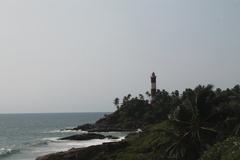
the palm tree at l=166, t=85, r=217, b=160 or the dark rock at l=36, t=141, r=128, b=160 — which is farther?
the dark rock at l=36, t=141, r=128, b=160

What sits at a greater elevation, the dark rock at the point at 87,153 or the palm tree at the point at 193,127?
the palm tree at the point at 193,127

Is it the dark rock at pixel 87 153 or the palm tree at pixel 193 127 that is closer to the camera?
the palm tree at pixel 193 127

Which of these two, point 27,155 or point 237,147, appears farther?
point 27,155

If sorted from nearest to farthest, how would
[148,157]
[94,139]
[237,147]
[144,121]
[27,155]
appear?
[237,147], [148,157], [27,155], [94,139], [144,121]

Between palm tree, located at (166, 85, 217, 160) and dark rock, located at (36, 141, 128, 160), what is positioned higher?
palm tree, located at (166, 85, 217, 160)

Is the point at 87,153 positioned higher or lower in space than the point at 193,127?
lower

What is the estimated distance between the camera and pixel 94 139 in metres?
90.1

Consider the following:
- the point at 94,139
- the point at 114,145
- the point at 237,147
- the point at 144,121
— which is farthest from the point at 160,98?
the point at 237,147

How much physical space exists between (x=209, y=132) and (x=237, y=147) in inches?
514

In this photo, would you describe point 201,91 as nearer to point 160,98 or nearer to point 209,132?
point 209,132

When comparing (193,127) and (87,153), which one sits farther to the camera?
(87,153)

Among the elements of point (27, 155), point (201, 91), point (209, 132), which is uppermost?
point (201, 91)

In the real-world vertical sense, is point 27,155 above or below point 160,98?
below

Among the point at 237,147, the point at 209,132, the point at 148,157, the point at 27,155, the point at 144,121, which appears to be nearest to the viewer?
the point at 237,147
